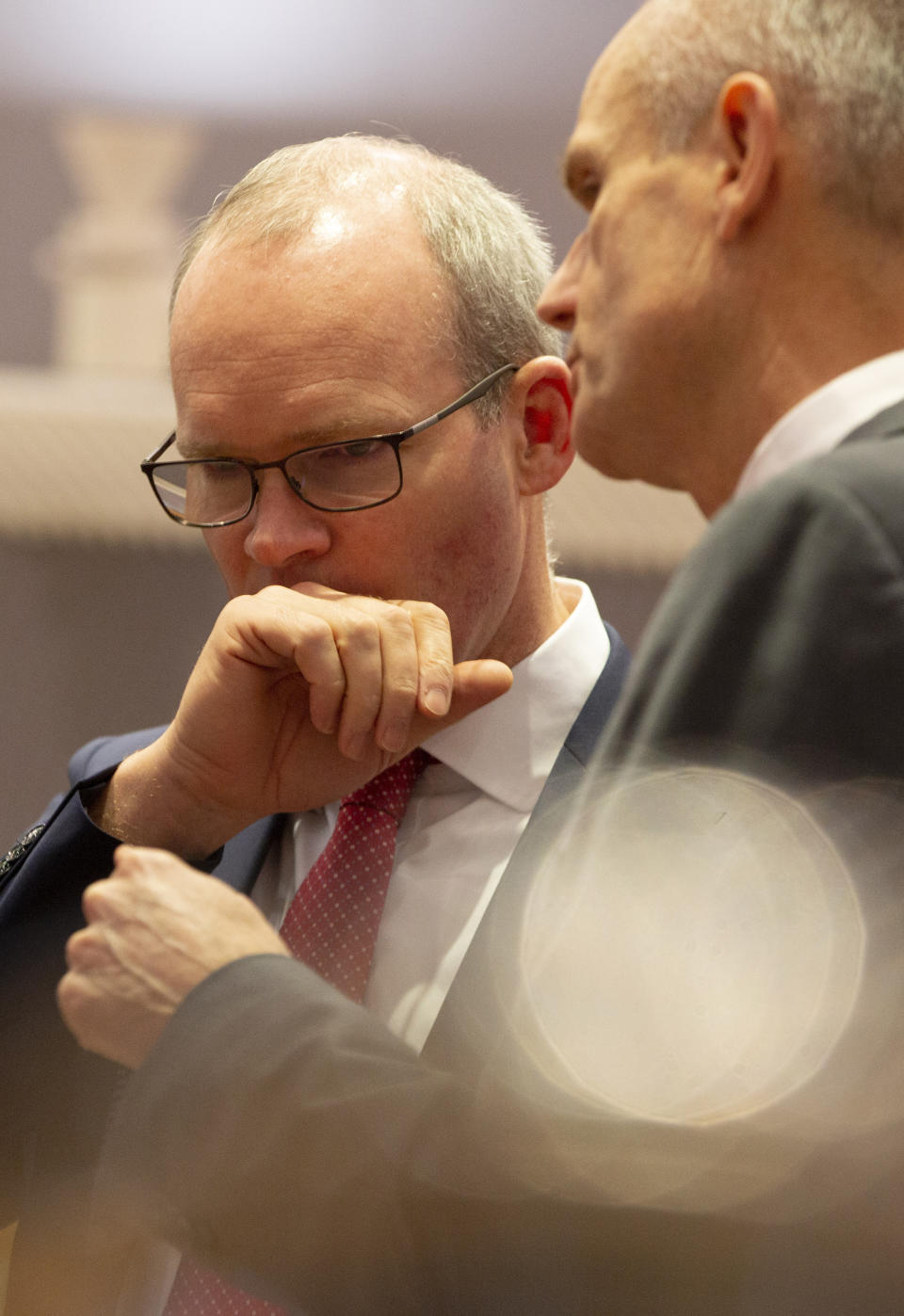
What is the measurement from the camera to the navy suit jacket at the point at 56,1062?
78 cm

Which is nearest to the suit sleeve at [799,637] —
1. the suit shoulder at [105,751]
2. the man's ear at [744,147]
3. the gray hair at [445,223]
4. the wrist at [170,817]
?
the man's ear at [744,147]

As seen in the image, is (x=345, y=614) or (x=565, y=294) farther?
(x=345, y=614)

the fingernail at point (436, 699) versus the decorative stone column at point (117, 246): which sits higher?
the decorative stone column at point (117, 246)

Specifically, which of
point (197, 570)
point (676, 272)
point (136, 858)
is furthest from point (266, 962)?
point (197, 570)

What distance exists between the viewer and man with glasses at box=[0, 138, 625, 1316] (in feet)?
2.97

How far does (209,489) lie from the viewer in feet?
3.58

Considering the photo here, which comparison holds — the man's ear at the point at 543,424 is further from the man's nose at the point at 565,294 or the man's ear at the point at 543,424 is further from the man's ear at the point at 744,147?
the man's ear at the point at 744,147

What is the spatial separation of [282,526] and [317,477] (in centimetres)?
5

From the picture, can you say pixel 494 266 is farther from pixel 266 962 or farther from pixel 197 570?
pixel 197 570

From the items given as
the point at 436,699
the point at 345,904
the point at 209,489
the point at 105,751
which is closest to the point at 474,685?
the point at 436,699

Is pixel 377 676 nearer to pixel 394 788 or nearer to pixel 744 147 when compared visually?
pixel 394 788

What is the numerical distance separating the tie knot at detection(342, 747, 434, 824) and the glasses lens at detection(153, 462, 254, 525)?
0.25 meters

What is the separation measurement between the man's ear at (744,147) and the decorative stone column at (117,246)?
104 cm

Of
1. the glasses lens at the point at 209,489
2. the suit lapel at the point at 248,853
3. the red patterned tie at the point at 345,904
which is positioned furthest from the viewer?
the glasses lens at the point at 209,489
